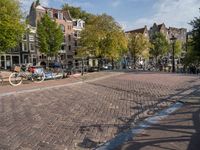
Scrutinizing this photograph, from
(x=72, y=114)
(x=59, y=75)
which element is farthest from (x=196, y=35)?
(x=72, y=114)

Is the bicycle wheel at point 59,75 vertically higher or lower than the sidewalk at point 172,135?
higher

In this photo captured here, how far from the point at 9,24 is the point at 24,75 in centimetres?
1641

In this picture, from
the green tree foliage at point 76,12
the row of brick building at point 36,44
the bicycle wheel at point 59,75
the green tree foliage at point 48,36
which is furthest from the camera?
the green tree foliage at point 76,12

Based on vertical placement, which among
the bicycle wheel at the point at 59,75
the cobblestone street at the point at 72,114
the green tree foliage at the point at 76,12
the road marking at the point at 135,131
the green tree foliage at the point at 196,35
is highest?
the green tree foliage at the point at 76,12

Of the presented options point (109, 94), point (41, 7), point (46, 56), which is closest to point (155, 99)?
point (109, 94)

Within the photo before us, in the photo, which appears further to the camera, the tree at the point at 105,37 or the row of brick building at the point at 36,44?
the row of brick building at the point at 36,44

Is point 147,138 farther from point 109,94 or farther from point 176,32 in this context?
point 176,32

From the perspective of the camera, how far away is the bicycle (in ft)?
56.1

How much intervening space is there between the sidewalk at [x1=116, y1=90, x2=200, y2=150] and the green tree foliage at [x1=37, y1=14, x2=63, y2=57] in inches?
1751

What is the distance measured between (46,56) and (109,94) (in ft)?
151

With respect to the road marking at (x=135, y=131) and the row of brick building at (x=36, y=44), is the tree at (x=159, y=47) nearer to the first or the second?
the row of brick building at (x=36, y=44)

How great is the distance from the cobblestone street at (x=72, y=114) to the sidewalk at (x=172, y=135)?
0.78m

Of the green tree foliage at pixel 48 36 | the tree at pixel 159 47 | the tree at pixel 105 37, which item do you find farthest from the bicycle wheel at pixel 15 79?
the tree at pixel 159 47

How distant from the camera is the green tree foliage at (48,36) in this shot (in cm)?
5369
